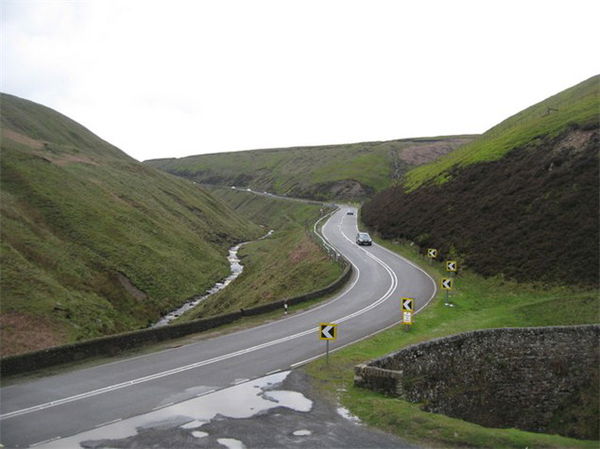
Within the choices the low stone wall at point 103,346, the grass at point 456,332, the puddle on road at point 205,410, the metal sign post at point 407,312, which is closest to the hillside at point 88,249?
the low stone wall at point 103,346

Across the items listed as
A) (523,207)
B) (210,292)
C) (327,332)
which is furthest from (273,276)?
(327,332)

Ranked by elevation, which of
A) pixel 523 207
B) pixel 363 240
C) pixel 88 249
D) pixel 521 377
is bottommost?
pixel 521 377

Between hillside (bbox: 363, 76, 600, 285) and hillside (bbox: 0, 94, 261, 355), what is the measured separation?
24140 mm

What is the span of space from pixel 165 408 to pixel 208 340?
7.98 m

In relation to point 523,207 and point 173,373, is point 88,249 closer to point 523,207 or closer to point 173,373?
point 173,373

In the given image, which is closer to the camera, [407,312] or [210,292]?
[407,312]

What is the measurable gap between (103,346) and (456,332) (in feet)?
48.2

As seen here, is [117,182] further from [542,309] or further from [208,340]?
[542,309]

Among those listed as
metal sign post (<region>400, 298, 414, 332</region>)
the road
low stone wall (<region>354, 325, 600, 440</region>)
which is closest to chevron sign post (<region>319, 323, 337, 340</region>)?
the road

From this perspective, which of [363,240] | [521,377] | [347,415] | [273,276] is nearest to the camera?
[347,415]

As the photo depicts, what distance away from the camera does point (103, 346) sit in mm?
18234

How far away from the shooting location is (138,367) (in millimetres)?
16703

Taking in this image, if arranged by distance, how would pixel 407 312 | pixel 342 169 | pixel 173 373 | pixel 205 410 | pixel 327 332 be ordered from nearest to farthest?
pixel 205 410 → pixel 173 373 → pixel 327 332 → pixel 407 312 → pixel 342 169

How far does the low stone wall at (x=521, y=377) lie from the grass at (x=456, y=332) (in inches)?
81.4
